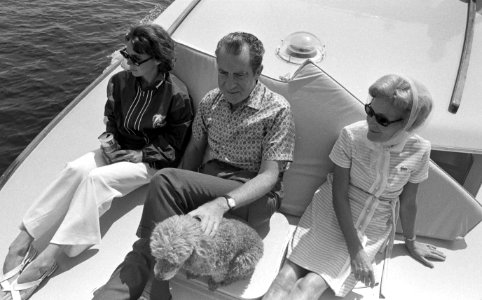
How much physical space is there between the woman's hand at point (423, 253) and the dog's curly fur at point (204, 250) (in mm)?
870

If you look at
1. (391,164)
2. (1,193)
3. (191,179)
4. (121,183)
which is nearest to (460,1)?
(391,164)

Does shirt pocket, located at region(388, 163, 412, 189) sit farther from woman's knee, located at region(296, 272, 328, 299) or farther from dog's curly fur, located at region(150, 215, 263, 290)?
dog's curly fur, located at region(150, 215, 263, 290)

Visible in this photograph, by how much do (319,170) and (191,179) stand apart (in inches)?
30.0

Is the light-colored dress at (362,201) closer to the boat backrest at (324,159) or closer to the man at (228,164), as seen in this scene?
the boat backrest at (324,159)

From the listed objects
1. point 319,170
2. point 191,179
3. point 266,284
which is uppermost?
point 191,179

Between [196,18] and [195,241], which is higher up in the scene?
[196,18]

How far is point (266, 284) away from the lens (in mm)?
1881

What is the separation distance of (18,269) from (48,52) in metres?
4.23

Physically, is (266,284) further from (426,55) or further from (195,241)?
(426,55)

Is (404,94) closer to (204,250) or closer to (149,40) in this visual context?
(204,250)

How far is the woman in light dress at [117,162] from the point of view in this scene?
2.05 meters

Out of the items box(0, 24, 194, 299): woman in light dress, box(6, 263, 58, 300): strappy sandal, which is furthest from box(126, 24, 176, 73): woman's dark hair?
box(6, 263, 58, 300): strappy sandal

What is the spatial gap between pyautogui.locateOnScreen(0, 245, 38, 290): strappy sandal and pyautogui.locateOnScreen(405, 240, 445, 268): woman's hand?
6.11 ft

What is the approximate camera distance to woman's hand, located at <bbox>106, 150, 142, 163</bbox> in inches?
93.3
